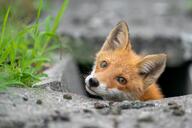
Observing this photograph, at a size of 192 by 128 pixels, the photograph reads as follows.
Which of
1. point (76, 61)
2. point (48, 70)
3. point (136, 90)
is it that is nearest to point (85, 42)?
point (76, 61)

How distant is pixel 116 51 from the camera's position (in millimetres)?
6508

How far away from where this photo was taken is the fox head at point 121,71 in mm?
5844

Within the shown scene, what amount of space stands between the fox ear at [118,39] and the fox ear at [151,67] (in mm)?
354

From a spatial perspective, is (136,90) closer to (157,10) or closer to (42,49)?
(42,49)

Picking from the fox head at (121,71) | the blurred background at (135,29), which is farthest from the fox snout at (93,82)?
the blurred background at (135,29)

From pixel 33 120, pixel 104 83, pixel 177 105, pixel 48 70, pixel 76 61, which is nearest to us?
pixel 33 120

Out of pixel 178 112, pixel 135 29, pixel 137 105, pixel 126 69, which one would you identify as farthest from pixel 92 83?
pixel 135 29

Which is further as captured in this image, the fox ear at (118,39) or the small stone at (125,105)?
the fox ear at (118,39)

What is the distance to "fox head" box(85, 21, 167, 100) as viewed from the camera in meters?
5.84

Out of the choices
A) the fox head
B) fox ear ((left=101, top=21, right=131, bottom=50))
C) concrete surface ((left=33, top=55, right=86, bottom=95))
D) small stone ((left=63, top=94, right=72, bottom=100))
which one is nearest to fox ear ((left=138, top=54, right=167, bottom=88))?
the fox head

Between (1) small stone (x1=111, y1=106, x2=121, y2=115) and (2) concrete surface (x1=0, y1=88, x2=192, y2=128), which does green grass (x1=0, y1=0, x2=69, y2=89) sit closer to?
(2) concrete surface (x1=0, y1=88, x2=192, y2=128)

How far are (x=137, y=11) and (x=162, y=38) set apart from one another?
1.51m

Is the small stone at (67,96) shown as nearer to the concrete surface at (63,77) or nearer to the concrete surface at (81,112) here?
the concrete surface at (81,112)

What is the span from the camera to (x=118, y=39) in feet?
21.6
